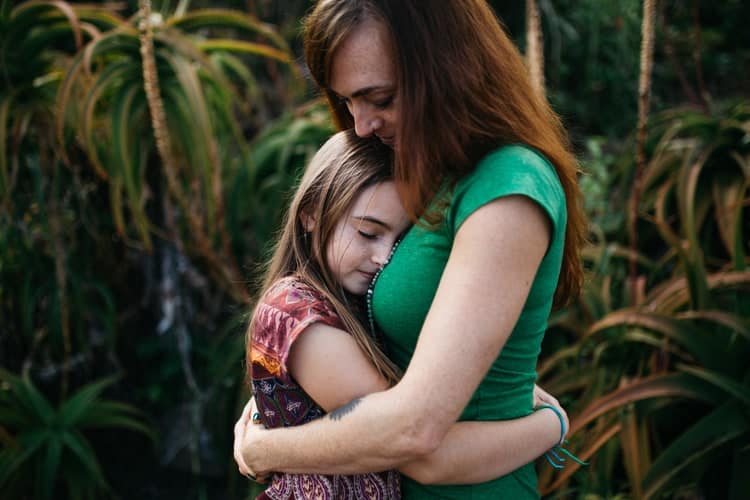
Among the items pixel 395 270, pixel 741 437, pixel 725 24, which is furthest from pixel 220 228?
pixel 725 24

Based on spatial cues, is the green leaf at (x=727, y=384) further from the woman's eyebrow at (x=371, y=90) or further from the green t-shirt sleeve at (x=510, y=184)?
the woman's eyebrow at (x=371, y=90)

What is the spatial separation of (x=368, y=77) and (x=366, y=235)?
28 centimetres

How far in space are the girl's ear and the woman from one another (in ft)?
0.73

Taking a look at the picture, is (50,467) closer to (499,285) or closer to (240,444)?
(240,444)

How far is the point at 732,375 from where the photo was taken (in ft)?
7.12

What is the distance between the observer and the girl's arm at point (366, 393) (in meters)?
1.19

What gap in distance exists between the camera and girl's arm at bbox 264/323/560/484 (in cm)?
119

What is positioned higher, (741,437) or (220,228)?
(220,228)

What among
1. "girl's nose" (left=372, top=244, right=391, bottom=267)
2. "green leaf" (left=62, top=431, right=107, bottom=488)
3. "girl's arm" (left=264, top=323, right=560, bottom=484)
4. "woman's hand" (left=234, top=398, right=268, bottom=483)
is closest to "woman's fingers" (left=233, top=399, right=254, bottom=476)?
"woman's hand" (left=234, top=398, right=268, bottom=483)

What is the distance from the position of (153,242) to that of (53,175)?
49 centimetres

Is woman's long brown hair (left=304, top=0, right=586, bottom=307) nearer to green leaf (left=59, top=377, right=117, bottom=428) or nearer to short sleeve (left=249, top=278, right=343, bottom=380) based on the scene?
short sleeve (left=249, top=278, right=343, bottom=380)

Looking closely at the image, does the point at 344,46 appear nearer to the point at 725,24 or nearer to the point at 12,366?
the point at 12,366

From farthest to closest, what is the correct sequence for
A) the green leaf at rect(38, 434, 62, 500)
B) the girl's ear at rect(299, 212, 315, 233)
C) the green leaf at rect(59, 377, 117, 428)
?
the green leaf at rect(59, 377, 117, 428) < the green leaf at rect(38, 434, 62, 500) < the girl's ear at rect(299, 212, 315, 233)

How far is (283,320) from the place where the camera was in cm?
124
